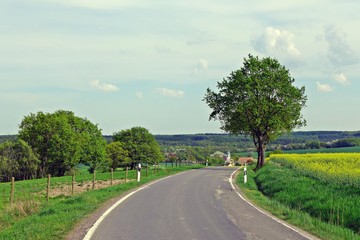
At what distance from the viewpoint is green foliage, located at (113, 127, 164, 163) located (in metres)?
97.2

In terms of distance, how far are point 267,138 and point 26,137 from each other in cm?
3994

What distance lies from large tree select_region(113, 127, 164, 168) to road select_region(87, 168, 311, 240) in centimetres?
7996

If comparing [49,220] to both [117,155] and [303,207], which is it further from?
[117,155]

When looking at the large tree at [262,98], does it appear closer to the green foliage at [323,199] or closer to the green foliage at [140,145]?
the green foliage at [323,199]

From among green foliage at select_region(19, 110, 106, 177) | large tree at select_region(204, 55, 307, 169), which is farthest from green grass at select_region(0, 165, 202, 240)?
green foliage at select_region(19, 110, 106, 177)

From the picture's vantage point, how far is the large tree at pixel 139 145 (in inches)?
3826

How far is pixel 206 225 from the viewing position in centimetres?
1120

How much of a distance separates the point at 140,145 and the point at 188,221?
3407 inches

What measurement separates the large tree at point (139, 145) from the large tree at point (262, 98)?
4965 centimetres

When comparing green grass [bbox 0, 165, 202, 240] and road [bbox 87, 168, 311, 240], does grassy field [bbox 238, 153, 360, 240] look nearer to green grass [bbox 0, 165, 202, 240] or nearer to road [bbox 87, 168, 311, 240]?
road [bbox 87, 168, 311, 240]

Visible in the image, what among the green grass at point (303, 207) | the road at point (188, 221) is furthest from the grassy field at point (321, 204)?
the road at point (188, 221)

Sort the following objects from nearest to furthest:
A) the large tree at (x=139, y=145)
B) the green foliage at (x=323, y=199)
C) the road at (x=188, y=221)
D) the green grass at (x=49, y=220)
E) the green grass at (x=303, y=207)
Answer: the road at (x=188, y=221) < the green grass at (x=49, y=220) < the green grass at (x=303, y=207) < the green foliage at (x=323, y=199) < the large tree at (x=139, y=145)

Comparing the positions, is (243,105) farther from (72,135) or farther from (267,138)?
(72,135)

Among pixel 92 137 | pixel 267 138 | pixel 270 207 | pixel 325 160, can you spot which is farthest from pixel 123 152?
pixel 270 207
